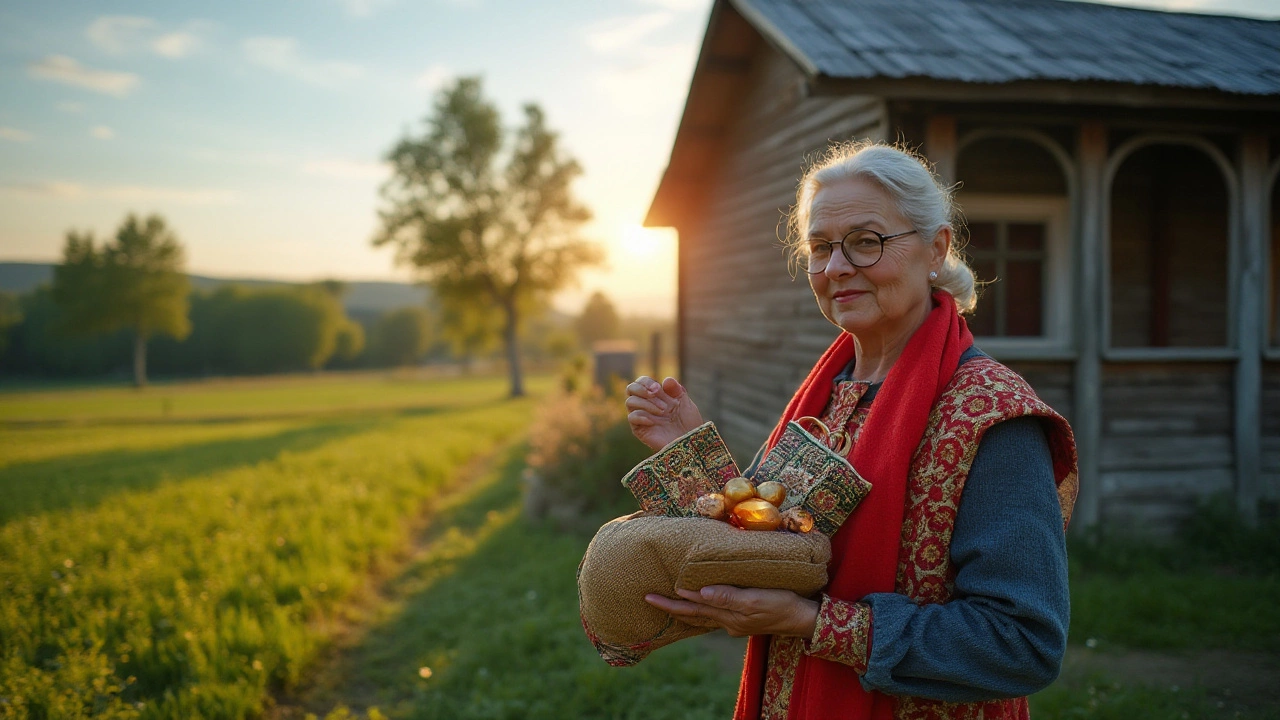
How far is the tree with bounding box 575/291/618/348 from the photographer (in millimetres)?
72000

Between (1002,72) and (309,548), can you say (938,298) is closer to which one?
(1002,72)

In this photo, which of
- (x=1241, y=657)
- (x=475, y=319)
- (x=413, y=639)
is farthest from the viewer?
(x=475, y=319)

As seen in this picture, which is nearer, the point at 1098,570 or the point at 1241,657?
the point at 1241,657

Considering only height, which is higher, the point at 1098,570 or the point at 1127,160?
the point at 1127,160

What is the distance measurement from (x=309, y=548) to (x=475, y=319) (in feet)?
95.9

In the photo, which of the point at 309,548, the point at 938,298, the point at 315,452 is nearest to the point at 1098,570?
the point at 938,298

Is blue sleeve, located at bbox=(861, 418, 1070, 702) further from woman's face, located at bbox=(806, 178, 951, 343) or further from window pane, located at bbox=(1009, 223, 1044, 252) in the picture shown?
window pane, located at bbox=(1009, 223, 1044, 252)

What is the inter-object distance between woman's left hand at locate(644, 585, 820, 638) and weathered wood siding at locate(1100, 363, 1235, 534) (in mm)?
5877

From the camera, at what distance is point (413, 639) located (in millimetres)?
5738

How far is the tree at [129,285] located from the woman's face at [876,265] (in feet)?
159

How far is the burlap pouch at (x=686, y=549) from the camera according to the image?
1.56 metres

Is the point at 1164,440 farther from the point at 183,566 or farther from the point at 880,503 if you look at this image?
the point at 183,566

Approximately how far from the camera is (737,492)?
5.48ft

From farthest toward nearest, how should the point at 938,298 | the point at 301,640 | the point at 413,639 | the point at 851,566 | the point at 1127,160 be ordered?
1. the point at 1127,160
2. the point at 413,639
3. the point at 301,640
4. the point at 938,298
5. the point at 851,566
